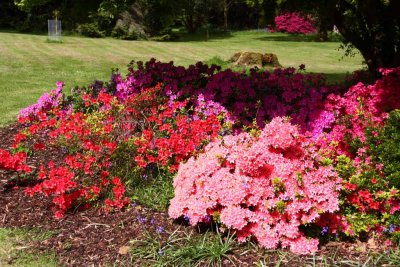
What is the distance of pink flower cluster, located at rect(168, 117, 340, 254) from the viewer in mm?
3756

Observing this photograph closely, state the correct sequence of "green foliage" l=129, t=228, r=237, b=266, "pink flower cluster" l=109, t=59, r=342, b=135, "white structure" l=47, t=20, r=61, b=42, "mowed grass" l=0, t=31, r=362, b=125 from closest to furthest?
"green foliage" l=129, t=228, r=237, b=266
"pink flower cluster" l=109, t=59, r=342, b=135
"mowed grass" l=0, t=31, r=362, b=125
"white structure" l=47, t=20, r=61, b=42

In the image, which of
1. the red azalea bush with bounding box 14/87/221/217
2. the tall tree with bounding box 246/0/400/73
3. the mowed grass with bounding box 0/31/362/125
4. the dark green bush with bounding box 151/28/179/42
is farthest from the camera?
the dark green bush with bounding box 151/28/179/42

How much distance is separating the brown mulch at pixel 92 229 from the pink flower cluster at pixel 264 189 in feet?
0.69

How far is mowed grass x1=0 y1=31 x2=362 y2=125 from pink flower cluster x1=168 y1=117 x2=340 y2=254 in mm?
5252

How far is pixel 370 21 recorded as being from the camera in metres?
8.53

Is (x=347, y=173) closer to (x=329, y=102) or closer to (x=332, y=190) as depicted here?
(x=332, y=190)

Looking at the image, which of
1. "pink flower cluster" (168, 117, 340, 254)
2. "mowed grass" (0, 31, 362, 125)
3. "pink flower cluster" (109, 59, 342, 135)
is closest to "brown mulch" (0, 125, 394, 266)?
"pink flower cluster" (168, 117, 340, 254)

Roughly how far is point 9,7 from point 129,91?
107 ft

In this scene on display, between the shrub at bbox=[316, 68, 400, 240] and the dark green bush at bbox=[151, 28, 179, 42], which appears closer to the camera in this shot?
the shrub at bbox=[316, 68, 400, 240]

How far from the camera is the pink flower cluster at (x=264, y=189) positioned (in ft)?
12.3

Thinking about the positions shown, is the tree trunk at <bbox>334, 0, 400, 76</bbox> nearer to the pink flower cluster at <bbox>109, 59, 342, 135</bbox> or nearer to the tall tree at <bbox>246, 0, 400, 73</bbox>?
the tall tree at <bbox>246, 0, 400, 73</bbox>

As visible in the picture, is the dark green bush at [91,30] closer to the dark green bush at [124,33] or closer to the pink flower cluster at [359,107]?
the dark green bush at [124,33]

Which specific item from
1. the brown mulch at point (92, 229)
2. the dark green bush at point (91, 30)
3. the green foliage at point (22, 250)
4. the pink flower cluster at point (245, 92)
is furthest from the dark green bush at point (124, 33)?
the green foliage at point (22, 250)

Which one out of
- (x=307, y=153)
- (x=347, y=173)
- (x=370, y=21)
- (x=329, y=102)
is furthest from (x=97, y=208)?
(x=370, y=21)
